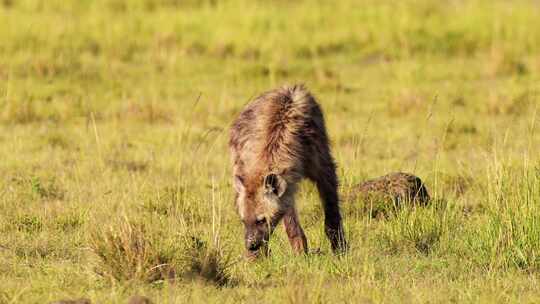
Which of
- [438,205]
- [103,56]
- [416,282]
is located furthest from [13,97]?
[416,282]

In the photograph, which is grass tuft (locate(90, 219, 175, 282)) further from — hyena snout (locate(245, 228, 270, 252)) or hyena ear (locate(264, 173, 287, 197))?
hyena ear (locate(264, 173, 287, 197))

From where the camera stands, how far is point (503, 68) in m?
16.0

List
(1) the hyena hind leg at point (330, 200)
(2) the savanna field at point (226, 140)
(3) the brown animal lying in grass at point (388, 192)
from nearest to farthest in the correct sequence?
(2) the savanna field at point (226, 140) → (1) the hyena hind leg at point (330, 200) → (3) the brown animal lying in grass at point (388, 192)

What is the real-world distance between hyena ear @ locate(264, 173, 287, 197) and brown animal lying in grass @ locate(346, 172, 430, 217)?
4.72ft

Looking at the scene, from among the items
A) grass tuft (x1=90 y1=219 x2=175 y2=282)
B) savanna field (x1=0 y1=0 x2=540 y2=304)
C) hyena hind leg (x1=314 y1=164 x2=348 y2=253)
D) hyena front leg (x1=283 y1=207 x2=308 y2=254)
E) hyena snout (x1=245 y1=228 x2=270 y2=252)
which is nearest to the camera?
grass tuft (x1=90 y1=219 x2=175 y2=282)

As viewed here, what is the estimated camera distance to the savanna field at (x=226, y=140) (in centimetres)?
661

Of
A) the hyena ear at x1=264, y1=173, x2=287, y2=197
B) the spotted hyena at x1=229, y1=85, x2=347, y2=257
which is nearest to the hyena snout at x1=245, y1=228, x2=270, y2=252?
the spotted hyena at x1=229, y1=85, x2=347, y2=257

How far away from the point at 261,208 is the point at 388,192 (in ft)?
5.96

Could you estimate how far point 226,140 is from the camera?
40.3 ft

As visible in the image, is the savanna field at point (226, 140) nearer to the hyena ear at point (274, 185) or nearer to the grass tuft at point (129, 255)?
the grass tuft at point (129, 255)

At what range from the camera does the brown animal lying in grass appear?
8.57m

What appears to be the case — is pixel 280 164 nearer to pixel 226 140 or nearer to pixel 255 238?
pixel 255 238

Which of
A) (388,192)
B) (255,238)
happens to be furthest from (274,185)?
(388,192)

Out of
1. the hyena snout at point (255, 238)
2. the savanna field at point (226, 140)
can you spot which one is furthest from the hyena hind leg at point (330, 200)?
the hyena snout at point (255, 238)
